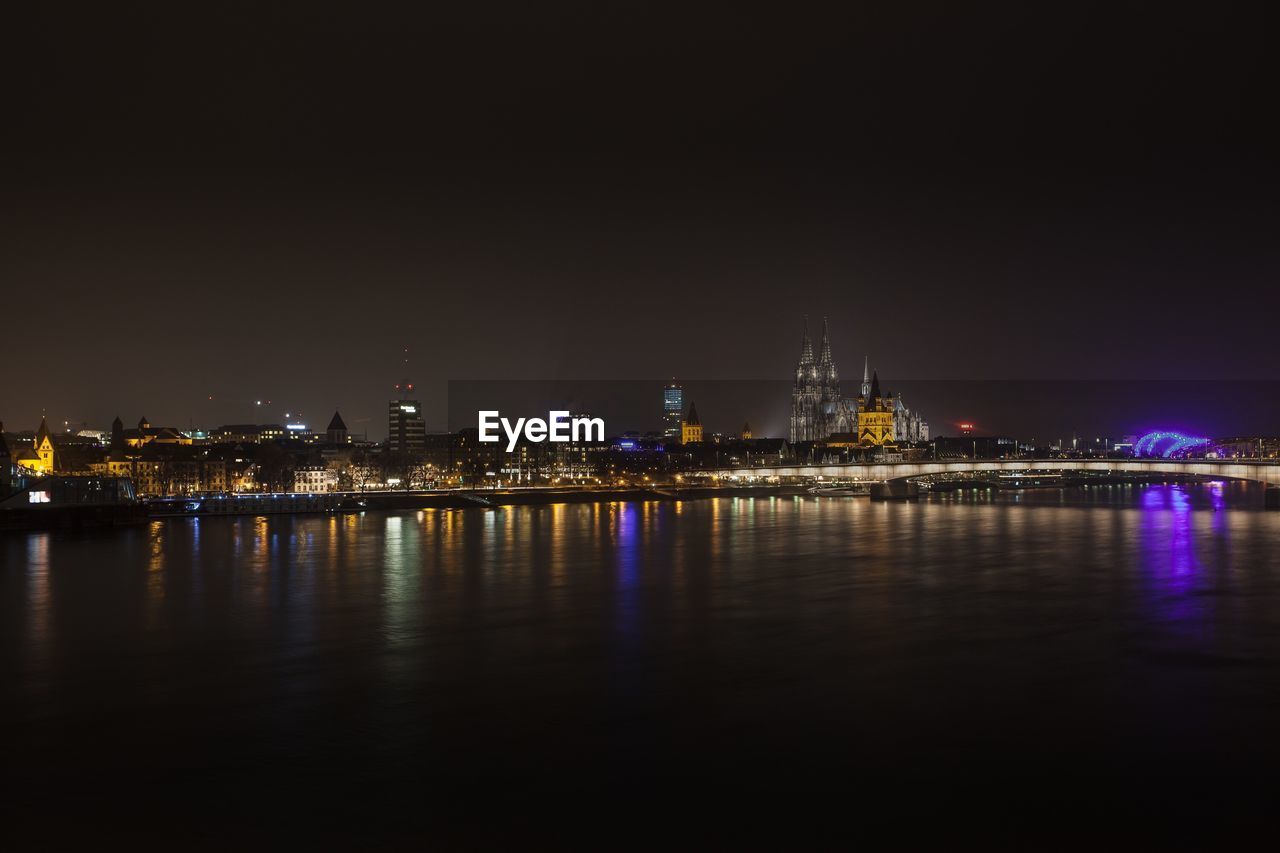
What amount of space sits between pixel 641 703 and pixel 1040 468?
256 feet

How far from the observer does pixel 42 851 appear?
11.0 m

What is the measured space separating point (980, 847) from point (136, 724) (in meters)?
12.4

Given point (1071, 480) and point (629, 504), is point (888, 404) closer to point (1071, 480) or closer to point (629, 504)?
point (1071, 480)

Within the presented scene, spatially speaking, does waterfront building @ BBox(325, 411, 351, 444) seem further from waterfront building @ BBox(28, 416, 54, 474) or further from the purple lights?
the purple lights

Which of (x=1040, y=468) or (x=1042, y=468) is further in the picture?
(x=1042, y=468)

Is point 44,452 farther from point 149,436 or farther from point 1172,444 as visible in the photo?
point 1172,444

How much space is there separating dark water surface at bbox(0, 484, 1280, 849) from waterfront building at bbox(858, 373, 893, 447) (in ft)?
438

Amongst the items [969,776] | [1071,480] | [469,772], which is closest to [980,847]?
[969,776]

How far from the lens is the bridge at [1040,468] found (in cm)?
8019

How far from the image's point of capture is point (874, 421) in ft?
570

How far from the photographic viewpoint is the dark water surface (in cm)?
1222

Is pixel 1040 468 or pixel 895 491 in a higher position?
pixel 1040 468

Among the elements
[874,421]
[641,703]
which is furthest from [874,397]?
[641,703]

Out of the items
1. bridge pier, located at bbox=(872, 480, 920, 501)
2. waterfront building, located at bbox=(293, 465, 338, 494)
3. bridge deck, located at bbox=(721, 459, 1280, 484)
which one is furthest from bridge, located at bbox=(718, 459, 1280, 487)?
waterfront building, located at bbox=(293, 465, 338, 494)
